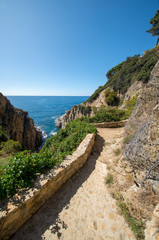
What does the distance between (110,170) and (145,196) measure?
175cm

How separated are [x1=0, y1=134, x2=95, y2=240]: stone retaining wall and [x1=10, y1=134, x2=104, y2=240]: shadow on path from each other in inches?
5.4

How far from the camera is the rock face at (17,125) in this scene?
21484 millimetres

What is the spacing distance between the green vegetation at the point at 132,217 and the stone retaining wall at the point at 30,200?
7.04ft

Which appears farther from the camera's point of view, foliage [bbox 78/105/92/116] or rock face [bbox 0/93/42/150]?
foliage [bbox 78/105/92/116]

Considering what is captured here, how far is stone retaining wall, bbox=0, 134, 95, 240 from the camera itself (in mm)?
2244

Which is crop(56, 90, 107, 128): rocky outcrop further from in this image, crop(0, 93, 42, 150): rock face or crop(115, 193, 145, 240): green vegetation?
crop(115, 193, 145, 240): green vegetation

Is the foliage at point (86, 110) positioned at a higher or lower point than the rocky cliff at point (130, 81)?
lower

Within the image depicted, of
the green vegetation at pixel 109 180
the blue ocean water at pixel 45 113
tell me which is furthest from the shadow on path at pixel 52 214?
the blue ocean water at pixel 45 113

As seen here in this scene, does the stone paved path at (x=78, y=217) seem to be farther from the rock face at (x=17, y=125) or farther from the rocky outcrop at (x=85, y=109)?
the rocky outcrop at (x=85, y=109)

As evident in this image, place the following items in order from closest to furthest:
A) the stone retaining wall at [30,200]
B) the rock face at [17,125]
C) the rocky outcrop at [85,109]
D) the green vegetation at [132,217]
Result: the stone retaining wall at [30,200] → the green vegetation at [132,217] → the rock face at [17,125] → the rocky outcrop at [85,109]

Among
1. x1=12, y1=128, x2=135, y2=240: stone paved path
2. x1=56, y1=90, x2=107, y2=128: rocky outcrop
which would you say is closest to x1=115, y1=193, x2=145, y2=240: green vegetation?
x1=12, y1=128, x2=135, y2=240: stone paved path

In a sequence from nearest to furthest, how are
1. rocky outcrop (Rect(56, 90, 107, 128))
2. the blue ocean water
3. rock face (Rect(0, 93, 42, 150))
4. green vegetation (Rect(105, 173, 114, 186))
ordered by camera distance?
green vegetation (Rect(105, 173, 114, 186))
rock face (Rect(0, 93, 42, 150))
rocky outcrop (Rect(56, 90, 107, 128))
the blue ocean water

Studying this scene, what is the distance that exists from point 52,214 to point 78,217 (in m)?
0.80

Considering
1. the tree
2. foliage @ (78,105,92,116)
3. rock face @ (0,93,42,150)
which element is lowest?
rock face @ (0,93,42,150)
